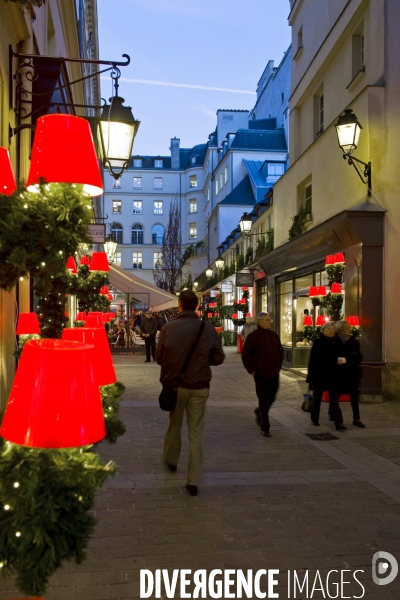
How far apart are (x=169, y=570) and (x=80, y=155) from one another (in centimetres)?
281

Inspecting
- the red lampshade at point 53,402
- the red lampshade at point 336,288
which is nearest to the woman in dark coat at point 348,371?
the red lampshade at point 336,288

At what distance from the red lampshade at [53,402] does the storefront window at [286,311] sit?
629 inches

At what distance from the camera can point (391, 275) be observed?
10.9 metres

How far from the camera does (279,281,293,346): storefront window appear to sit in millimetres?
18000

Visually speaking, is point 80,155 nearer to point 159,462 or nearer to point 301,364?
point 159,462

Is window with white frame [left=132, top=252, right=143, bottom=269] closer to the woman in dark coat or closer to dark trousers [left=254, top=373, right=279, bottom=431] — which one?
the woman in dark coat

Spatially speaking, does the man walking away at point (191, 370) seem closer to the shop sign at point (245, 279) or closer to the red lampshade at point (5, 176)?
the red lampshade at point (5, 176)

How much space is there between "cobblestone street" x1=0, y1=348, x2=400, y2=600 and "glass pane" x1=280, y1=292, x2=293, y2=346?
9.56 m

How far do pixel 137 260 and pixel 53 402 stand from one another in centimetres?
7307

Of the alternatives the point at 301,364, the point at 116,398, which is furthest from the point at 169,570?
the point at 301,364

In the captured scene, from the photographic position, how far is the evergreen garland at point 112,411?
102 inches

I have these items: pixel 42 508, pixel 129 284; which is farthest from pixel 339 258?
pixel 42 508

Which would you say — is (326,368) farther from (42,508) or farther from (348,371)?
(42,508)

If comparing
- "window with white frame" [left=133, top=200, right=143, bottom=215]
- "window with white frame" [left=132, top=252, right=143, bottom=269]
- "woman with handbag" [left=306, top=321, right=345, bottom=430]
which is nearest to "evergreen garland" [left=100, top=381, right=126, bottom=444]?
"woman with handbag" [left=306, top=321, right=345, bottom=430]
